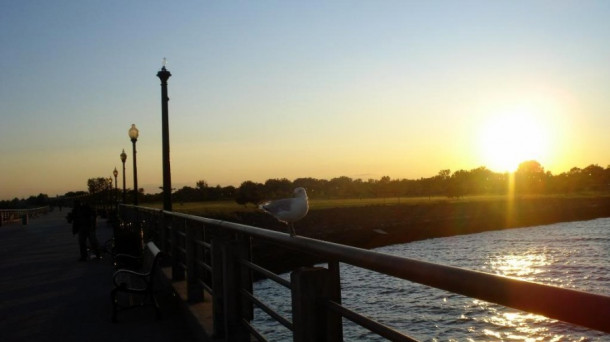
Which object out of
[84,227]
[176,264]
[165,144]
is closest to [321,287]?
[176,264]

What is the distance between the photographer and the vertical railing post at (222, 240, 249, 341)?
215 inches

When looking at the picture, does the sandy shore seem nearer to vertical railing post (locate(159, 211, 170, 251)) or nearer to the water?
the water

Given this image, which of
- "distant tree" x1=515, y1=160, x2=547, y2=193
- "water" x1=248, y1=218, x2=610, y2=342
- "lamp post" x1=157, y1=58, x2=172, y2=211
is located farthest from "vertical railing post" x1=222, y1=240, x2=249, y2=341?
"distant tree" x1=515, y1=160, x2=547, y2=193

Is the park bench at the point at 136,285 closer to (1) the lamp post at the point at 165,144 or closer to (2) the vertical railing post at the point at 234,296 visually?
(2) the vertical railing post at the point at 234,296

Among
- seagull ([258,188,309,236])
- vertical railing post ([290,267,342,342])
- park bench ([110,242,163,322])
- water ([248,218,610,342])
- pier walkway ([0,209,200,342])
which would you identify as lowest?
water ([248,218,610,342])

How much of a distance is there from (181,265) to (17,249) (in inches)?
561

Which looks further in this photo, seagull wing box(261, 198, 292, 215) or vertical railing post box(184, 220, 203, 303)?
vertical railing post box(184, 220, 203, 303)

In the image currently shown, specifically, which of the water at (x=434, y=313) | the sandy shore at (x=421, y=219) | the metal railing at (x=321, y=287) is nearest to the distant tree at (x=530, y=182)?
the sandy shore at (x=421, y=219)

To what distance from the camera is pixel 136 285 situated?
898 centimetres

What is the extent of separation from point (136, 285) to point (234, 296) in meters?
4.00

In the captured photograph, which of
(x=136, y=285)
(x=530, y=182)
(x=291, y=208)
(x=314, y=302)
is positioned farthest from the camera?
(x=530, y=182)

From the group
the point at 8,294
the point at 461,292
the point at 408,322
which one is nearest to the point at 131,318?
the point at 8,294

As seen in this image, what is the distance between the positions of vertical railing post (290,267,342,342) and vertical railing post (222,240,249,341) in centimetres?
218

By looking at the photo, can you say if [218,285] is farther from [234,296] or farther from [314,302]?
[314,302]
